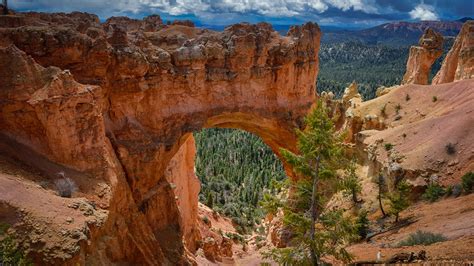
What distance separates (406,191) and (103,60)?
687 inches

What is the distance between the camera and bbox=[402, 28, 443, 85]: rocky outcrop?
1738 inches

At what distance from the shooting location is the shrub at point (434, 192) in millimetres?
19781

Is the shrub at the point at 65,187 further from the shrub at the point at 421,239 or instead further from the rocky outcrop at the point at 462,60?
the rocky outcrop at the point at 462,60

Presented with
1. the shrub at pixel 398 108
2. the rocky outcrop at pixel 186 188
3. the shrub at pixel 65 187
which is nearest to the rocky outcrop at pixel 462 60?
the shrub at pixel 398 108

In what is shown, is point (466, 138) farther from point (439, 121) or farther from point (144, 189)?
point (144, 189)

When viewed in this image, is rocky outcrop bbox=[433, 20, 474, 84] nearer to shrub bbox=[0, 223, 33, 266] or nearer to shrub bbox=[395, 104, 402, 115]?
shrub bbox=[395, 104, 402, 115]

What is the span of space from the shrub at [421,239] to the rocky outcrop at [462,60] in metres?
25.8

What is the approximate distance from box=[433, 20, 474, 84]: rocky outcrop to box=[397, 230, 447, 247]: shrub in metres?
25.8

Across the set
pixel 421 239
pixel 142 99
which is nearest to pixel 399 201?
pixel 421 239


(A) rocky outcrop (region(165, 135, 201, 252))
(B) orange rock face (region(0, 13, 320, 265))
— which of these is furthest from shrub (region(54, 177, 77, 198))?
(A) rocky outcrop (region(165, 135, 201, 252))

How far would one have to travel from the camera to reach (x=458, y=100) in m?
29.3

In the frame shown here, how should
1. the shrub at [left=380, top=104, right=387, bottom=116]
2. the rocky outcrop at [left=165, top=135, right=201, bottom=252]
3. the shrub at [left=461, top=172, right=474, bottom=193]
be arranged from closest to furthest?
the shrub at [left=461, top=172, right=474, bottom=193] < the rocky outcrop at [left=165, top=135, right=201, bottom=252] < the shrub at [left=380, top=104, right=387, bottom=116]

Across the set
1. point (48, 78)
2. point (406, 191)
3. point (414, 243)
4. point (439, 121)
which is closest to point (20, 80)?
point (48, 78)

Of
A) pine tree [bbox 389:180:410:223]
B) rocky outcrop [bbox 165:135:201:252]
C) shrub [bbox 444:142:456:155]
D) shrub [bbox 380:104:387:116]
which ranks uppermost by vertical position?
shrub [bbox 380:104:387:116]
